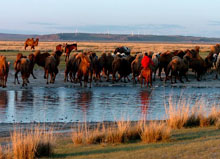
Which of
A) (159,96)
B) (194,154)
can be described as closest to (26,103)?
(159,96)

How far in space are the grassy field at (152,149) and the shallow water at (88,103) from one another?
4.85 ft

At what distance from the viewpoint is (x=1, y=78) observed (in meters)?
22.2

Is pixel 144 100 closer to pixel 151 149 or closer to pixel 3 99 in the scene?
pixel 3 99

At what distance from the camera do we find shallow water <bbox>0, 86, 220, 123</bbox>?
1448 cm

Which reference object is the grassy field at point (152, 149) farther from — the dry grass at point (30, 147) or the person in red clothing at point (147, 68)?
the person in red clothing at point (147, 68)

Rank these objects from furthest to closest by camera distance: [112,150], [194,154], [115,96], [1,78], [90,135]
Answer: [1,78] < [115,96] < [90,135] < [112,150] < [194,154]

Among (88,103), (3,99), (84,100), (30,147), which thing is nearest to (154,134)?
(30,147)

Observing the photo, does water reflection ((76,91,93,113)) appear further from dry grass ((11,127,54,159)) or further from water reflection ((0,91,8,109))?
dry grass ((11,127,54,159))

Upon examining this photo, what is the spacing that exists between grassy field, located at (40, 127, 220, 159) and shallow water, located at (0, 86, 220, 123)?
58.2 inches

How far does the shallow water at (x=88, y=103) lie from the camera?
14482 mm

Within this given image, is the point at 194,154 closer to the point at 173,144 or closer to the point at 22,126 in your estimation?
the point at 173,144

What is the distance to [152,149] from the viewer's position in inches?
353

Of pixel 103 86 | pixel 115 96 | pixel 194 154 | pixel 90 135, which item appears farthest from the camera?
pixel 103 86

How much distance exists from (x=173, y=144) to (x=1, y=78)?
46.5ft
